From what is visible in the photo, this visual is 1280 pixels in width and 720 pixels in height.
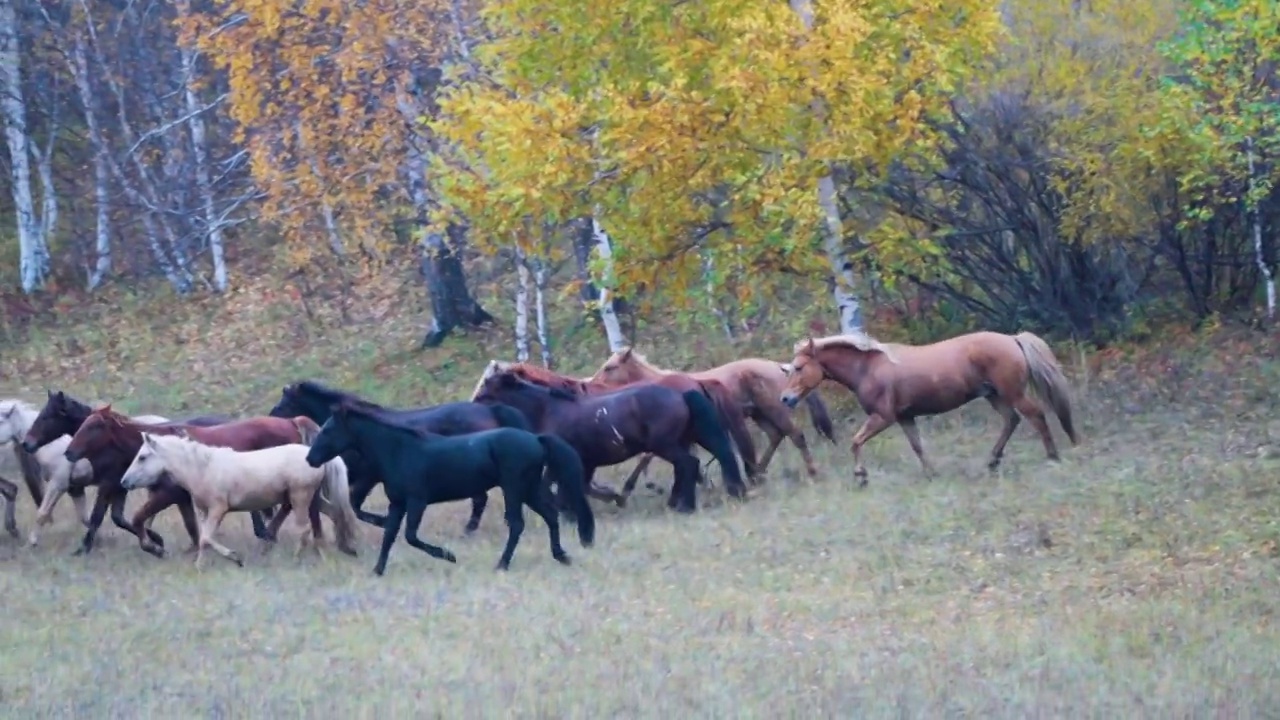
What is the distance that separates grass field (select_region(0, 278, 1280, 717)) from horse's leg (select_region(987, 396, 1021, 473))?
198 millimetres

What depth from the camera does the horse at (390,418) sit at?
1349cm

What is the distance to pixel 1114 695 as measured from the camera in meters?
7.91

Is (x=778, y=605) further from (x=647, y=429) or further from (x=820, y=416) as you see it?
(x=820, y=416)

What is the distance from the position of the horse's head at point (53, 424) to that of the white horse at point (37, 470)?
17cm

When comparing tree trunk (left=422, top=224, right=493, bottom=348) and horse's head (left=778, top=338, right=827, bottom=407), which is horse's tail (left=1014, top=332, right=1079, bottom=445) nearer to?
horse's head (left=778, top=338, right=827, bottom=407)

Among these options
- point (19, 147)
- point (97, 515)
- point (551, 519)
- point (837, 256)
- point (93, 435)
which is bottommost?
point (551, 519)

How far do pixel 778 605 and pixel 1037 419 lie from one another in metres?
6.08

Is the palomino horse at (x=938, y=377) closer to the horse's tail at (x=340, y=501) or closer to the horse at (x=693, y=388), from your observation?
the horse at (x=693, y=388)

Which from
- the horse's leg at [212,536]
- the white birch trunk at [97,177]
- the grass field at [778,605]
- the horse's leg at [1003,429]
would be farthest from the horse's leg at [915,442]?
the white birch trunk at [97,177]

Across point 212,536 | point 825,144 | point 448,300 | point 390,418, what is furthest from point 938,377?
point 448,300

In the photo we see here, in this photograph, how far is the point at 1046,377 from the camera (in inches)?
628

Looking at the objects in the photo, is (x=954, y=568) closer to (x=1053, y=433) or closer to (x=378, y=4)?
(x=1053, y=433)

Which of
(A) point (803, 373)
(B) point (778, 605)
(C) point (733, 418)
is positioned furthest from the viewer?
(A) point (803, 373)

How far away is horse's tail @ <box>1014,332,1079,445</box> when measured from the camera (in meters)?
16.0
